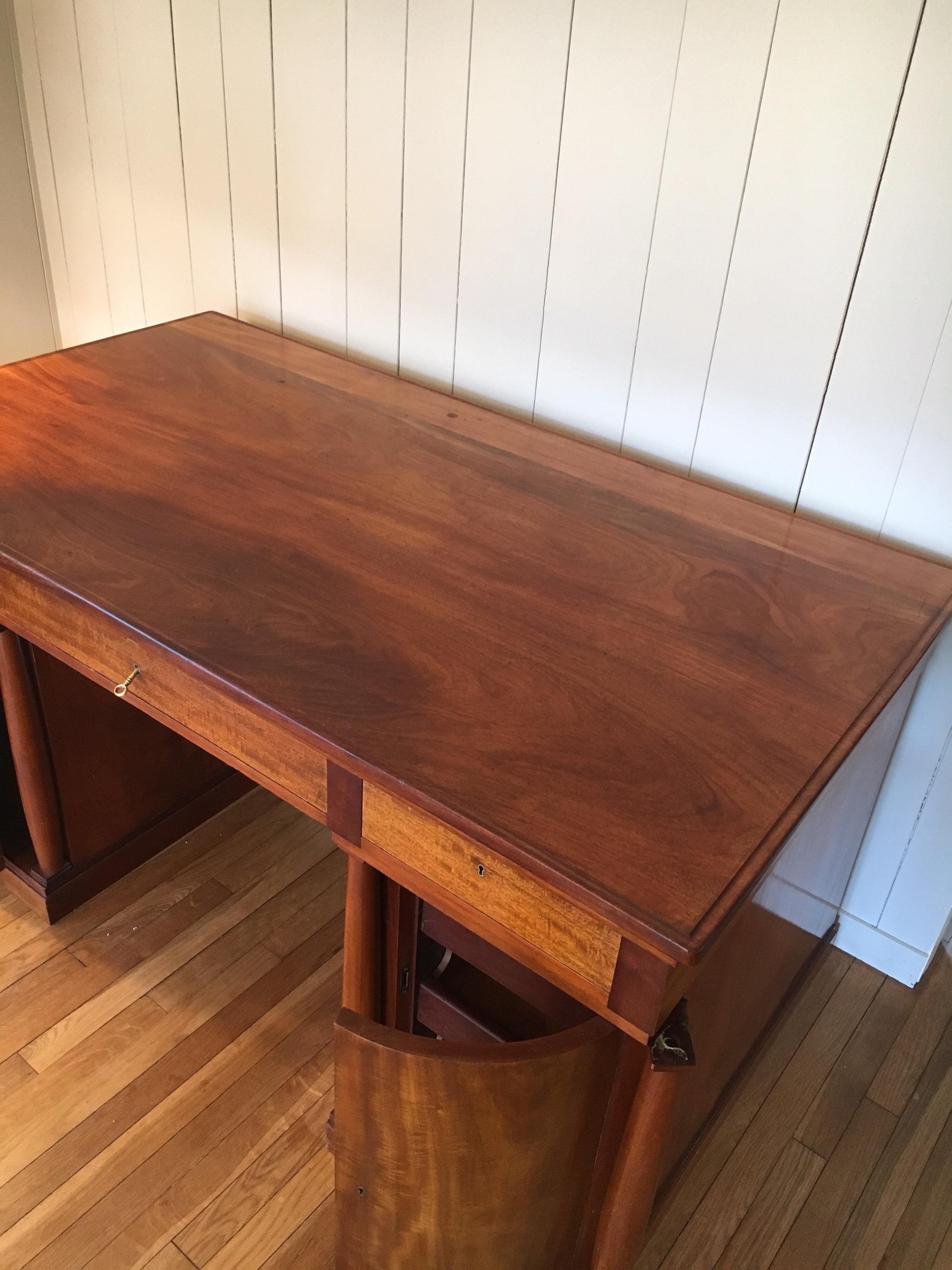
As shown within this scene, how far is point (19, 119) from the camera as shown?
2.02 m

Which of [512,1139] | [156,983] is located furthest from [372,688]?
[156,983]

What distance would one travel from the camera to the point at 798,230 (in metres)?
1.19

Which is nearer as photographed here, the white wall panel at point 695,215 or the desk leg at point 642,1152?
the desk leg at point 642,1152

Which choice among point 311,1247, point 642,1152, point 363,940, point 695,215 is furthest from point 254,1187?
point 695,215

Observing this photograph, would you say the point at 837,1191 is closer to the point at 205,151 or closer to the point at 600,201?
the point at 600,201

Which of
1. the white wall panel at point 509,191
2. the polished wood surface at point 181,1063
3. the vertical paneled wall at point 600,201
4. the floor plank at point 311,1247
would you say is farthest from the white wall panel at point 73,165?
the floor plank at point 311,1247

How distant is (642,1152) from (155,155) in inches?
70.1

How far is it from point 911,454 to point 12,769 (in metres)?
1.41

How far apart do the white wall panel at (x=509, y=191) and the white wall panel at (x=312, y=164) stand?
26cm

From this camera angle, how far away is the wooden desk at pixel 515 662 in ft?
2.73

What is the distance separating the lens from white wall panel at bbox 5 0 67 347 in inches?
75.6

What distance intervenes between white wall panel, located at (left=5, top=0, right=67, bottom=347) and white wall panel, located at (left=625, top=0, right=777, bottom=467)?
136cm

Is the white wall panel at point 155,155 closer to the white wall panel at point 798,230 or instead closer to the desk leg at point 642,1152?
the white wall panel at point 798,230

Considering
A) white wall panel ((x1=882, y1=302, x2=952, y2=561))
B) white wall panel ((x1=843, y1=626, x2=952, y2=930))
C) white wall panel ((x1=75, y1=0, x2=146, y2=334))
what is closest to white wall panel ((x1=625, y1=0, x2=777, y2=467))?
white wall panel ((x1=882, y1=302, x2=952, y2=561))
